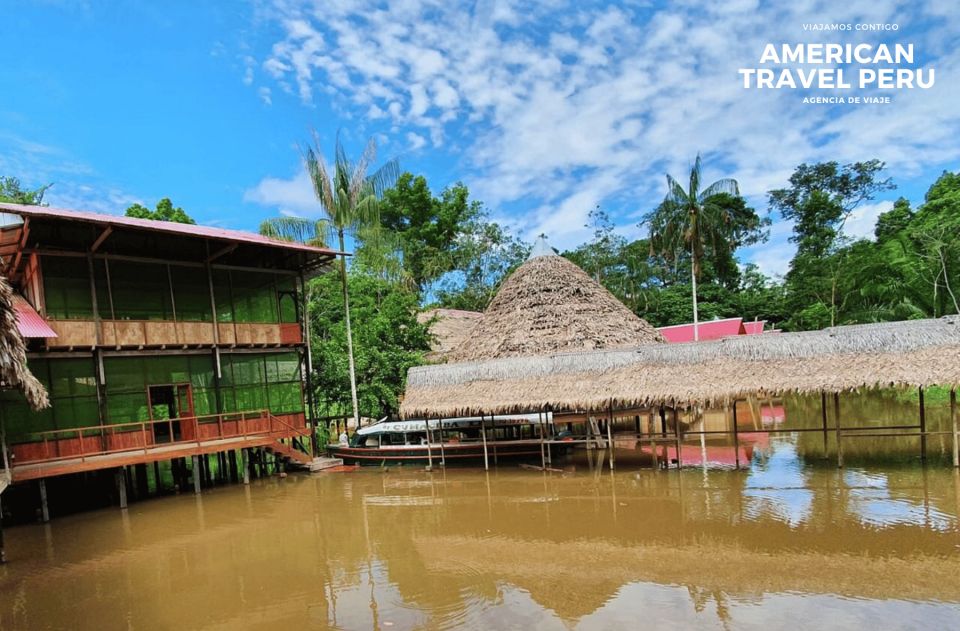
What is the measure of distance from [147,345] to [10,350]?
18.4 ft

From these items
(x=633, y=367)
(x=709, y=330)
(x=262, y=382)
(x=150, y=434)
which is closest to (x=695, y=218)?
(x=709, y=330)

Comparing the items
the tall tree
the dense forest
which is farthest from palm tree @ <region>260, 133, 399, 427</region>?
the tall tree

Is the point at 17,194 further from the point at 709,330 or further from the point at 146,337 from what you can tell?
the point at 709,330

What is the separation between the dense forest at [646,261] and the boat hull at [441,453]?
8.39 ft

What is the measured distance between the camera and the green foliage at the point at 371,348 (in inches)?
814

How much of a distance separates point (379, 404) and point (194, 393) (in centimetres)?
681

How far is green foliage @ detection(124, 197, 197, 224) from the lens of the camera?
2881 centimetres

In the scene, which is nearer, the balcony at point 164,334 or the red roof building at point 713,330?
the balcony at point 164,334

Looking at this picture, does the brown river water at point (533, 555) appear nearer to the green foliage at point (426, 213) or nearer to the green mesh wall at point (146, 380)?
the green mesh wall at point (146, 380)

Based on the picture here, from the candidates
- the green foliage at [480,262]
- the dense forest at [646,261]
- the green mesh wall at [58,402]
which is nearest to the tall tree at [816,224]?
the dense forest at [646,261]

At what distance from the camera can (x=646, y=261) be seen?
4541 centimetres

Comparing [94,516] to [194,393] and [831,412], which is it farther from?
[831,412]

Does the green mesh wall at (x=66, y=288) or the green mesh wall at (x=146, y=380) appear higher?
the green mesh wall at (x=66, y=288)

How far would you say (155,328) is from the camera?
15.0m
